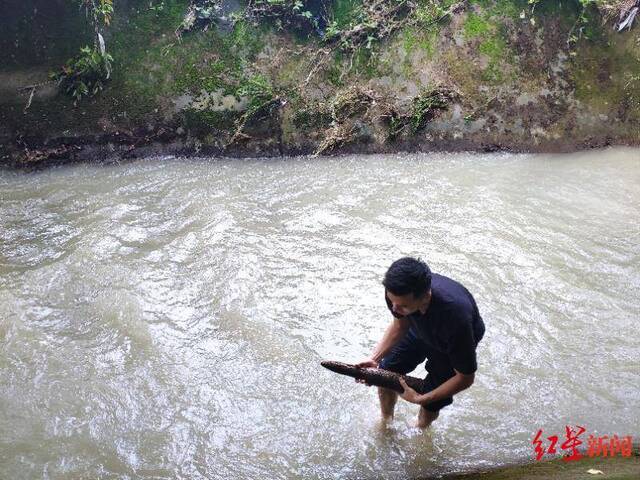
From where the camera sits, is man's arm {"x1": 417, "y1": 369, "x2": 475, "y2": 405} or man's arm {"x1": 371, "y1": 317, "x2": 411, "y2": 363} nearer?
man's arm {"x1": 417, "y1": 369, "x2": 475, "y2": 405}

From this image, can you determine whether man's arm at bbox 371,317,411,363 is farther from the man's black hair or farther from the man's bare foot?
the man's bare foot

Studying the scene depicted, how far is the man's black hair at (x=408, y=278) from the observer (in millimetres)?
2801

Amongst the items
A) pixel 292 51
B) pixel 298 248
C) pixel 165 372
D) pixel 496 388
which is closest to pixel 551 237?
pixel 496 388

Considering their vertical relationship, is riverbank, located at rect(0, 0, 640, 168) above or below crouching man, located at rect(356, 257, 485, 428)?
above

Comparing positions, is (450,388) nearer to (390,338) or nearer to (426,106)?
(390,338)

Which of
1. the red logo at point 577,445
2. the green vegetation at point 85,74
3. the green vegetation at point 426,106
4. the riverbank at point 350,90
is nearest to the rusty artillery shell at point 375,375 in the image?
the red logo at point 577,445

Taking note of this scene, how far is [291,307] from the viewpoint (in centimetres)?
553

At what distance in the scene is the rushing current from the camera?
13.6 feet

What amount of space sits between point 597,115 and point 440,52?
2756mm

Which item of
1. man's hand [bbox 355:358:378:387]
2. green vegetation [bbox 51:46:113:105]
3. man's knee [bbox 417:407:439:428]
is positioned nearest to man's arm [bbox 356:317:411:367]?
man's hand [bbox 355:358:378:387]

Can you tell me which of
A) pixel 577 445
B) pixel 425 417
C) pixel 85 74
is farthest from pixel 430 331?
pixel 85 74

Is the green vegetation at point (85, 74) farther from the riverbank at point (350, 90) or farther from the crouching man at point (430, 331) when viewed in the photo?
the crouching man at point (430, 331)

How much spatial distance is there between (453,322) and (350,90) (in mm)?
6503

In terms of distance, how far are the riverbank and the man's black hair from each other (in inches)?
228
